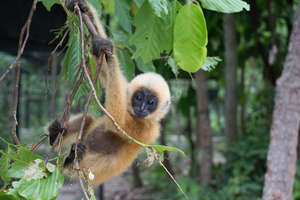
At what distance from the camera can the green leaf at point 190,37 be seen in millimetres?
1508

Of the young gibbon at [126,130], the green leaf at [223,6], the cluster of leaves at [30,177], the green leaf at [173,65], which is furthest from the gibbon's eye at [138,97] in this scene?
the cluster of leaves at [30,177]

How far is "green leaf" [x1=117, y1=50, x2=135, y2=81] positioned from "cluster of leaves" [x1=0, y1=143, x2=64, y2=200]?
1.24 meters

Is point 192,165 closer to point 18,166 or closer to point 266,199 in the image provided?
point 266,199

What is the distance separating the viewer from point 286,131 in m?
3.72

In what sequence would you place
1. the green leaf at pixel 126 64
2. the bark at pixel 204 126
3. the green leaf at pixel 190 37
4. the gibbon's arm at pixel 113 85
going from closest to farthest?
the green leaf at pixel 190 37 < the gibbon's arm at pixel 113 85 < the green leaf at pixel 126 64 < the bark at pixel 204 126

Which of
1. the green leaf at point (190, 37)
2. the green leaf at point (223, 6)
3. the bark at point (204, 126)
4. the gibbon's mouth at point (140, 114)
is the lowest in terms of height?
the bark at point (204, 126)

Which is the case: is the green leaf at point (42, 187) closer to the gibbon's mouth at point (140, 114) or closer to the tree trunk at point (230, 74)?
the gibbon's mouth at point (140, 114)

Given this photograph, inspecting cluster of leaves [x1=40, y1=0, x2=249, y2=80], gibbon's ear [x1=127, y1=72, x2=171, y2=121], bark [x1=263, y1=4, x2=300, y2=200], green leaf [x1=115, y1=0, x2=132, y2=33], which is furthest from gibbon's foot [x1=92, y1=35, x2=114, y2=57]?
bark [x1=263, y1=4, x2=300, y2=200]

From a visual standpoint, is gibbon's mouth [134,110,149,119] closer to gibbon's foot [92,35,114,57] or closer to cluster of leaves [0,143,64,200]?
gibbon's foot [92,35,114,57]

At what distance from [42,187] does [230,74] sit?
5.08 metres

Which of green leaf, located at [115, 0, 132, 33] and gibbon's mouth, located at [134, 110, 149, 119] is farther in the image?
gibbon's mouth, located at [134, 110, 149, 119]

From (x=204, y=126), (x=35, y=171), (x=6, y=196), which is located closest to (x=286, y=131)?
(x=204, y=126)

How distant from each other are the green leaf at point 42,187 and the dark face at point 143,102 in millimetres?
Result: 1659

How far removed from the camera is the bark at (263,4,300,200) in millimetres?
3701
